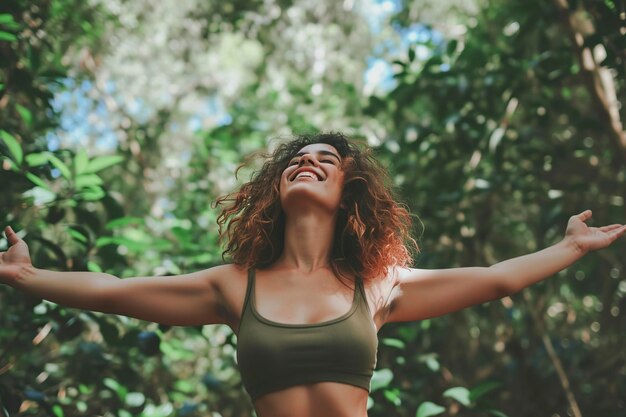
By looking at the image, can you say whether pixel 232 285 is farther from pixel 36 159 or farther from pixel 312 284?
pixel 36 159

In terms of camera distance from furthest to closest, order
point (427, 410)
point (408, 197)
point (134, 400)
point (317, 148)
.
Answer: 1. point (408, 197)
2. point (134, 400)
3. point (427, 410)
4. point (317, 148)

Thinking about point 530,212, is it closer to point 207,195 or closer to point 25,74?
point 207,195

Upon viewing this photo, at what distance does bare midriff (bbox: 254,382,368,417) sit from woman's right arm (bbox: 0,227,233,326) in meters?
0.29

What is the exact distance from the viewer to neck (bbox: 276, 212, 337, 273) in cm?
173

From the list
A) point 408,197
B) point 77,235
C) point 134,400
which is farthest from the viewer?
point 408,197

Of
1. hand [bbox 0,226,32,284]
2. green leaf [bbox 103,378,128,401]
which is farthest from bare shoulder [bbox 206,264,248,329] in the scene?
green leaf [bbox 103,378,128,401]

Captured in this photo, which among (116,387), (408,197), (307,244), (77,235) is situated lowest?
(116,387)

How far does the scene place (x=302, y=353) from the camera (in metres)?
1.49

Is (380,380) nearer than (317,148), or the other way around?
(317,148)

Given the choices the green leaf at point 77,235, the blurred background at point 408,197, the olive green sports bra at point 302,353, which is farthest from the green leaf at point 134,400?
the olive green sports bra at point 302,353

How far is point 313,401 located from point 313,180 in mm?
601

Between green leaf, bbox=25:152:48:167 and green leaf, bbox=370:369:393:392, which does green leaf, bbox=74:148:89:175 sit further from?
green leaf, bbox=370:369:393:392

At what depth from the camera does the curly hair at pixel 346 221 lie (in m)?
1.77

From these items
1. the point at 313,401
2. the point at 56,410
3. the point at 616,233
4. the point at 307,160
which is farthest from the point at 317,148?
the point at 56,410
